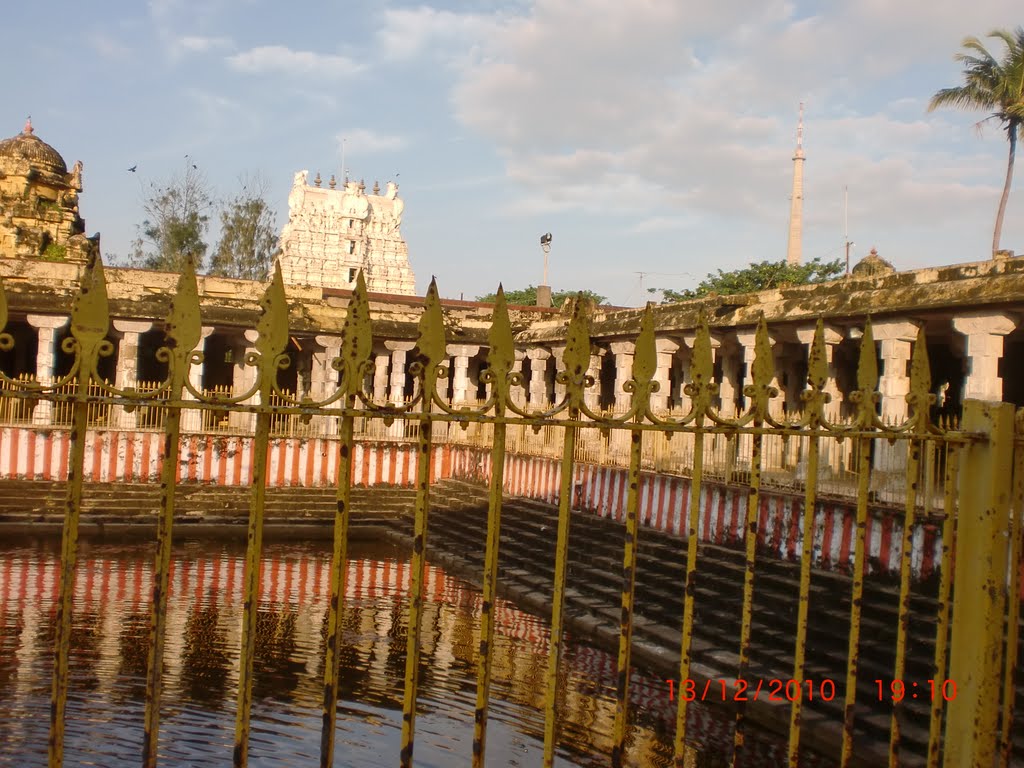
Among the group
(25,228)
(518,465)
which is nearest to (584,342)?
(518,465)

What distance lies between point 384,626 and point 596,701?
2.82 meters

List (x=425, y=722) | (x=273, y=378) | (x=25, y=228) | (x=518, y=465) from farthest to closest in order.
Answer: (x=25, y=228), (x=518, y=465), (x=425, y=722), (x=273, y=378)

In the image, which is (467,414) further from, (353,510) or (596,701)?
(353,510)

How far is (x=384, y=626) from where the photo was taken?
912 centimetres

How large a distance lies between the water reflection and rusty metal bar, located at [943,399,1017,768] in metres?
3.02

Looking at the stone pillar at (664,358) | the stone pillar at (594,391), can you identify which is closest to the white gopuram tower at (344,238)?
the stone pillar at (594,391)

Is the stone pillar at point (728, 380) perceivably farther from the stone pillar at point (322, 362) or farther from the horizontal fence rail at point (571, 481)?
the horizontal fence rail at point (571, 481)

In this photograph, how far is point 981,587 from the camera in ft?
10.2

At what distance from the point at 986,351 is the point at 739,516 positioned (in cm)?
334

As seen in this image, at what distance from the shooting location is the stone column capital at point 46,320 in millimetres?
17750

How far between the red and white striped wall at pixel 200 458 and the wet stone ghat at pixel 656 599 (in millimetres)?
361

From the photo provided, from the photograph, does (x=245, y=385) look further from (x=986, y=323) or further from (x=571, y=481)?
(x=571, y=481)

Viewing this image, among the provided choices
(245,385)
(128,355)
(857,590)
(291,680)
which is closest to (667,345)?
(245,385)

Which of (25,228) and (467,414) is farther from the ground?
(25,228)
